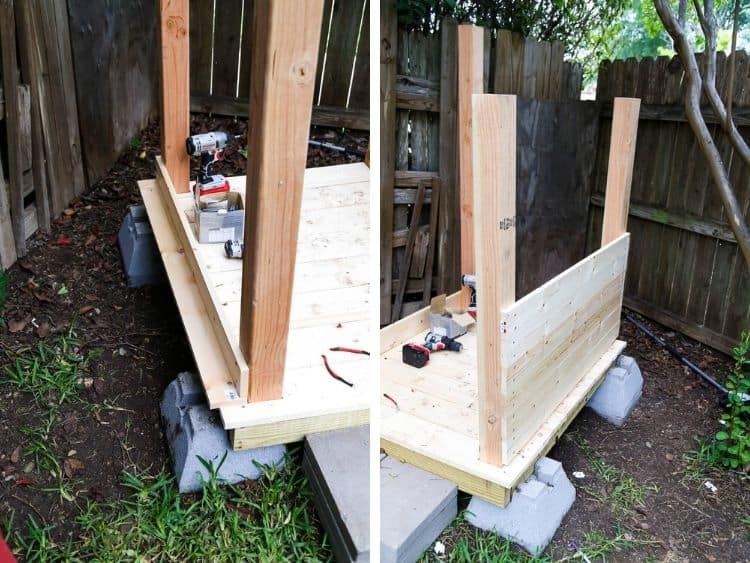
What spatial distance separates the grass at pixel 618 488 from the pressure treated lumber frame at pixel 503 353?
10.6 inches

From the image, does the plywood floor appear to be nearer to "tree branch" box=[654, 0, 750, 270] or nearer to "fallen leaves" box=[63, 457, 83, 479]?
"tree branch" box=[654, 0, 750, 270]

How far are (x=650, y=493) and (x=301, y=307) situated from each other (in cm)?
147

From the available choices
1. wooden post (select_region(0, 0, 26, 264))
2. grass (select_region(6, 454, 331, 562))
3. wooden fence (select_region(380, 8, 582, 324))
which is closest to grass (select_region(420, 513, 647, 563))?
grass (select_region(6, 454, 331, 562))

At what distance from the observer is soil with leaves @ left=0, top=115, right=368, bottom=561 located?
1.88 metres

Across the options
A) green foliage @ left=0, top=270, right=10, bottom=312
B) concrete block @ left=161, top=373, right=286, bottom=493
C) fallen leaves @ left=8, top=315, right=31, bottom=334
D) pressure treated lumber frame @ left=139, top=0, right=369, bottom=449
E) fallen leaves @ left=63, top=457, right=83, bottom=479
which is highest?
pressure treated lumber frame @ left=139, top=0, right=369, bottom=449

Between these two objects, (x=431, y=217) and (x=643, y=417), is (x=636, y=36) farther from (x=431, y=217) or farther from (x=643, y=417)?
(x=643, y=417)

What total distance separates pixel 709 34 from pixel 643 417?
1669 mm

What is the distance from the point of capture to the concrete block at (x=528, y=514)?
6.58 feet

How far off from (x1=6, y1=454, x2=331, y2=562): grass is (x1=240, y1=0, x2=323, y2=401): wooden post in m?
0.38

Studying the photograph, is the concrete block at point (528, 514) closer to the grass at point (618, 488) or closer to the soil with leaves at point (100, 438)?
the grass at point (618, 488)

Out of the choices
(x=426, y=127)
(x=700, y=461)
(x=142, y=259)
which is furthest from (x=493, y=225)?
(x=142, y=259)

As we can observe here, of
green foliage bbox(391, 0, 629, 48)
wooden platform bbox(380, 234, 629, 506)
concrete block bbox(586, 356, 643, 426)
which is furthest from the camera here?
green foliage bbox(391, 0, 629, 48)

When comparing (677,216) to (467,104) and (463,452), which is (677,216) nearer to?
(467,104)

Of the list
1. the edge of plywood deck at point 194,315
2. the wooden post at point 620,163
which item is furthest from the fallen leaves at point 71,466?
the wooden post at point 620,163
